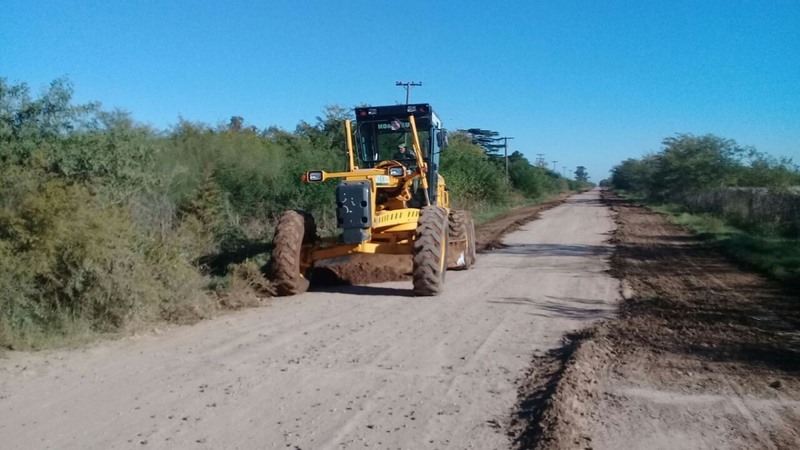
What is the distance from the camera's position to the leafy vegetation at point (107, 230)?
8.05 m

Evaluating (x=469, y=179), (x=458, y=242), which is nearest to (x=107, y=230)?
(x=458, y=242)

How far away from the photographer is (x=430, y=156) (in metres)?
13.3

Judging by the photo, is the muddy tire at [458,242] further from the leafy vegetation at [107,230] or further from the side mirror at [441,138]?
the leafy vegetation at [107,230]

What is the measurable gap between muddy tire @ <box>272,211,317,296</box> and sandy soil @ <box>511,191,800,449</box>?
499 centimetres

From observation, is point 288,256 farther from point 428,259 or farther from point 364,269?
point 364,269

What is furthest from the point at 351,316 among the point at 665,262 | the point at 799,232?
the point at 799,232

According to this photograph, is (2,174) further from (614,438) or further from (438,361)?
(614,438)

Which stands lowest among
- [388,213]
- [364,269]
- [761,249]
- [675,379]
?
[675,379]

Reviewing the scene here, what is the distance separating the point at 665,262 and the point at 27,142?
43.2 ft

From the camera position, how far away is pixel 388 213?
12141 mm

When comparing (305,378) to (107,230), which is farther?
(107,230)

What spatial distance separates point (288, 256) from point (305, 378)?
4.83m

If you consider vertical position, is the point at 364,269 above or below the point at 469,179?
below

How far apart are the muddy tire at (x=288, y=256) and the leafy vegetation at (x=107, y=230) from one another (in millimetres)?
289
